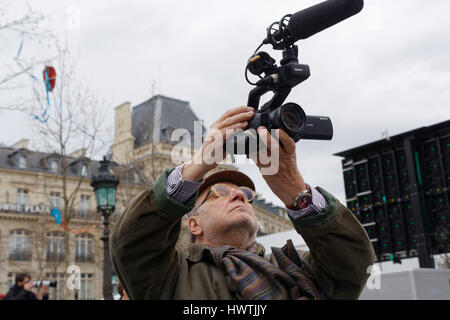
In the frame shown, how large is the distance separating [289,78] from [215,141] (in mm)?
Result: 388

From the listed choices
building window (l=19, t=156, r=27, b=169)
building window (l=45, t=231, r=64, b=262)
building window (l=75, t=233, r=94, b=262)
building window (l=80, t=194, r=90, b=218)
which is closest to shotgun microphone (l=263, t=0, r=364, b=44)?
building window (l=45, t=231, r=64, b=262)

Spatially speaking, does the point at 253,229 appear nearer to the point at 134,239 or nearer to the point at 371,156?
the point at 134,239

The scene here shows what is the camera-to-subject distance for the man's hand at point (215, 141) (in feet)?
6.12

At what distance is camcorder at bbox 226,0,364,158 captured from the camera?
1853 millimetres

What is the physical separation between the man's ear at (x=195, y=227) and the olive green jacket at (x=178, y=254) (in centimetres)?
32

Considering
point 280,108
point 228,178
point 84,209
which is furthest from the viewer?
point 84,209

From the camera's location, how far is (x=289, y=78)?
6.31 feet

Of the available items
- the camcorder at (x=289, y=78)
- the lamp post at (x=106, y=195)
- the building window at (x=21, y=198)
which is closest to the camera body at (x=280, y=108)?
the camcorder at (x=289, y=78)

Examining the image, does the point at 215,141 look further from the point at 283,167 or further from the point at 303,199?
the point at 303,199

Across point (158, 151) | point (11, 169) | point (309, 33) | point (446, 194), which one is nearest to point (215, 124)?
point (309, 33)

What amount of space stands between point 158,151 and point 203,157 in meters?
16.3

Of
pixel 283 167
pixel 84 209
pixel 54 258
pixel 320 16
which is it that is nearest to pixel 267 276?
pixel 283 167

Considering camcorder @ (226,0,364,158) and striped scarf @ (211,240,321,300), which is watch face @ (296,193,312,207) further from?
striped scarf @ (211,240,321,300)
